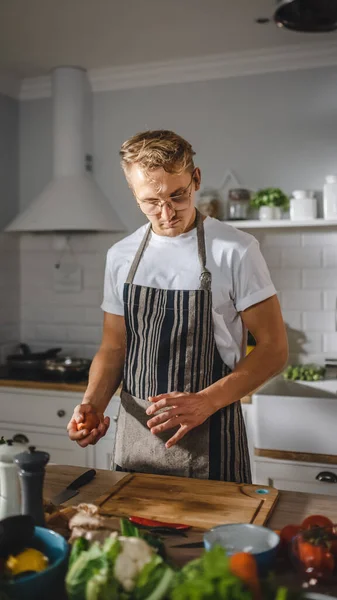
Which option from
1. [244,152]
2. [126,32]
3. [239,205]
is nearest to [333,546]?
[239,205]

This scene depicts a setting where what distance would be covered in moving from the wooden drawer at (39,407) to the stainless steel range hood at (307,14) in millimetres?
2306

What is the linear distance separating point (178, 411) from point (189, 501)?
0.23 meters

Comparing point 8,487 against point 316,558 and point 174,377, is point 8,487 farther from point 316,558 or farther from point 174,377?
point 174,377

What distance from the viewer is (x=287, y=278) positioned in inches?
145

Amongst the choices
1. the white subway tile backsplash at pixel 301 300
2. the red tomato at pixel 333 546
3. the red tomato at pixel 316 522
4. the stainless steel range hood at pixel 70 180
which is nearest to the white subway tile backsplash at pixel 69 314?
the stainless steel range hood at pixel 70 180

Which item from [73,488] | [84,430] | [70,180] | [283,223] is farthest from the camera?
[70,180]

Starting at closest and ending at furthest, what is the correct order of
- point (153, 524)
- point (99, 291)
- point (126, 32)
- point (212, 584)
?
1. point (212, 584)
2. point (153, 524)
3. point (126, 32)
4. point (99, 291)

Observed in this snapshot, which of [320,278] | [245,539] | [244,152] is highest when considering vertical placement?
[244,152]

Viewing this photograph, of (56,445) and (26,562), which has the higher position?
(26,562)

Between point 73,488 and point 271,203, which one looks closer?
point 73,488

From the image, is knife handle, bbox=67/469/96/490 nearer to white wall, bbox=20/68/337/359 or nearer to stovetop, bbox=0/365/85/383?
stovetop, bbox=0/365/85/383

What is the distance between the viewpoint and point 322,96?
3633mm

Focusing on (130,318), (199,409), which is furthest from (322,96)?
(199,409)

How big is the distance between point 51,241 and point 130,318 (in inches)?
92.0
